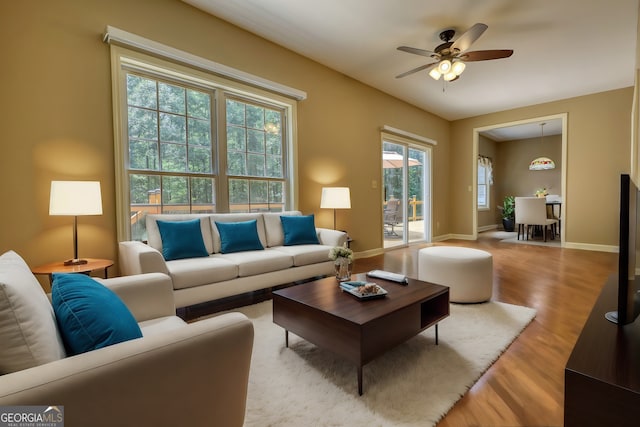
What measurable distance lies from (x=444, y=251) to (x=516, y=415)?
1.77m

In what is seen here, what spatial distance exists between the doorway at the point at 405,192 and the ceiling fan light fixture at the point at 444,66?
6.63 feet

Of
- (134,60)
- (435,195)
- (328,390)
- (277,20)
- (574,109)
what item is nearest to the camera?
(328,390)

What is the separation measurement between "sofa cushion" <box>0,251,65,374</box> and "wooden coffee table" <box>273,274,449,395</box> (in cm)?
113

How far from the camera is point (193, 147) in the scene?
10.8ft

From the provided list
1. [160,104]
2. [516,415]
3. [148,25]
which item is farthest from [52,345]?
[148,25]

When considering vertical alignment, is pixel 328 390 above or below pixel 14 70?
below

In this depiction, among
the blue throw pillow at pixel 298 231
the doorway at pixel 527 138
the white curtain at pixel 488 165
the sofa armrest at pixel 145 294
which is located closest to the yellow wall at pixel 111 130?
the doorway at pixel 527 138

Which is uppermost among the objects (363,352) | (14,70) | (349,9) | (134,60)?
(349,9)

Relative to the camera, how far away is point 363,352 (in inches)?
57.6

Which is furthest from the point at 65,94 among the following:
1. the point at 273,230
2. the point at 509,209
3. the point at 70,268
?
the point at 509,209

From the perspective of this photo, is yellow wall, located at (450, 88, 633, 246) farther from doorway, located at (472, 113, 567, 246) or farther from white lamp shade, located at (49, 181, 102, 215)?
white lamp shade, located at (49, 181, 102, 215)

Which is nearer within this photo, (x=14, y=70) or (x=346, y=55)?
(x=14, y=70)

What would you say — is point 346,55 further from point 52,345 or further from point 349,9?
point 52,345

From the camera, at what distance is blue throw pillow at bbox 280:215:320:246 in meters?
3.51
